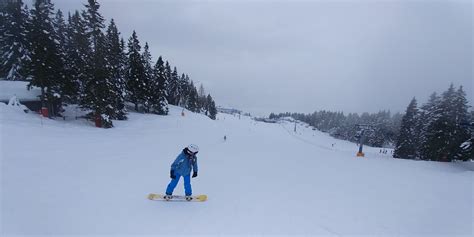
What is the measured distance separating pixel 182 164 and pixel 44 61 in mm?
20360

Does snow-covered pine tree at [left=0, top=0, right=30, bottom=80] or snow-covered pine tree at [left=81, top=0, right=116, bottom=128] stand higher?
snow-covered pine tree at [left=0, top=0, right=30, bottom=80]

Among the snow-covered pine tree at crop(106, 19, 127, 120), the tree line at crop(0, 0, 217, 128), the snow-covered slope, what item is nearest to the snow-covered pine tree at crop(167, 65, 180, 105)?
the snow-covered pine tree at crop(106, 19, 127, 120)

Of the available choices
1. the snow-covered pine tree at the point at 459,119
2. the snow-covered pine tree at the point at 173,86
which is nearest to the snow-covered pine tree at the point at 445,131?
the snow-covered pine tree at the point at 459,119

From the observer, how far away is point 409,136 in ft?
113

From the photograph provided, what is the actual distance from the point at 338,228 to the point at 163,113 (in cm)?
3907

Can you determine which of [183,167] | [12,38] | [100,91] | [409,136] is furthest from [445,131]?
[12,38]

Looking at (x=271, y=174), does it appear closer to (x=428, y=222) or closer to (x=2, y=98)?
(x=428, y=222)

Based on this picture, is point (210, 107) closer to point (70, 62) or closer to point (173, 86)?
point (173, 86)

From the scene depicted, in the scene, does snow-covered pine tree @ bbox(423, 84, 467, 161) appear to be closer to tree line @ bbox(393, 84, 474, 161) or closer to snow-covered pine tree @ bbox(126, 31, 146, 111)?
tree line @ bbox(393, 84, 474, 161)

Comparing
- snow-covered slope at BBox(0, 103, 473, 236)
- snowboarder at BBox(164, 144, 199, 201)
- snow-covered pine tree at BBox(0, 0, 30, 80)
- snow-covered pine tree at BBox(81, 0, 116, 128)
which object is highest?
snow-covered pine tree at BBox(0, 0, 30, 80)

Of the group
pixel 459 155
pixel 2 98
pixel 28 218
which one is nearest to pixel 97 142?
pixel 28 218

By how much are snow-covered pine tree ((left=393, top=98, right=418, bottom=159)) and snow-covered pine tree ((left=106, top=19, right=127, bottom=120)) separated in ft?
145

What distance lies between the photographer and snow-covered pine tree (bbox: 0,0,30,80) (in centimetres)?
2670

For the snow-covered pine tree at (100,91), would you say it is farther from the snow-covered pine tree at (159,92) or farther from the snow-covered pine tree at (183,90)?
the snow-covered pine tree at (183,90)
